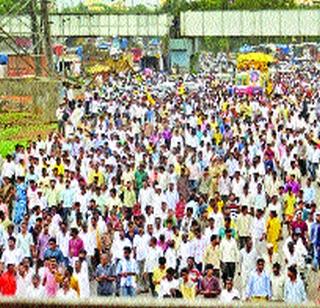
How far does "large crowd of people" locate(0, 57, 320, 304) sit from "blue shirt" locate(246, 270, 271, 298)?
0.04ft

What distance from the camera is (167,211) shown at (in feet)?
46.2

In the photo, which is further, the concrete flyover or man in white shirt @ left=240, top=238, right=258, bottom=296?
the concrete flyover

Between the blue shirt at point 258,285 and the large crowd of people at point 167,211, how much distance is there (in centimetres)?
1

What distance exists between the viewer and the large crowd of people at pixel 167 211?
→ 10.5 meters

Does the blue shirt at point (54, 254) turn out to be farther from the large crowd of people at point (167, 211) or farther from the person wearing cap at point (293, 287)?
the person wearing cap at point (293, 287)

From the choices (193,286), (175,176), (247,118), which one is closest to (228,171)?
(175,176)

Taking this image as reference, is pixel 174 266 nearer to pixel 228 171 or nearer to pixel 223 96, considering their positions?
pixel 228 171

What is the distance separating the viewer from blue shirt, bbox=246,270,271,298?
402 inches

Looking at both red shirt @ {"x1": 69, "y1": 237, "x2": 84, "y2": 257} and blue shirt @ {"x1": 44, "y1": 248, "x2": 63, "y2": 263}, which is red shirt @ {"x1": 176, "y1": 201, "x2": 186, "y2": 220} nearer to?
red shirt @ {"x1": 69, "y1": 237, "x2": 84, "y2": 257}

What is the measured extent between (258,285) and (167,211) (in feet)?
12.8

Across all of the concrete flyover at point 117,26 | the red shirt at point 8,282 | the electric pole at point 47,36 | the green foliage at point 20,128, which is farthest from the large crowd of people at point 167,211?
the concrete flyover at point 117,26

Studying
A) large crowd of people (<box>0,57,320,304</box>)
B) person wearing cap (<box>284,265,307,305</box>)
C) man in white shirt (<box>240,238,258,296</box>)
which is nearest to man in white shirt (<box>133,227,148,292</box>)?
large crowd of people (<box>0,57,320,304</box>)

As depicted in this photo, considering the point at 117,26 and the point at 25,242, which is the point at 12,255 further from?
the point at 117,26

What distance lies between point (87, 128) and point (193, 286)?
13.8m
